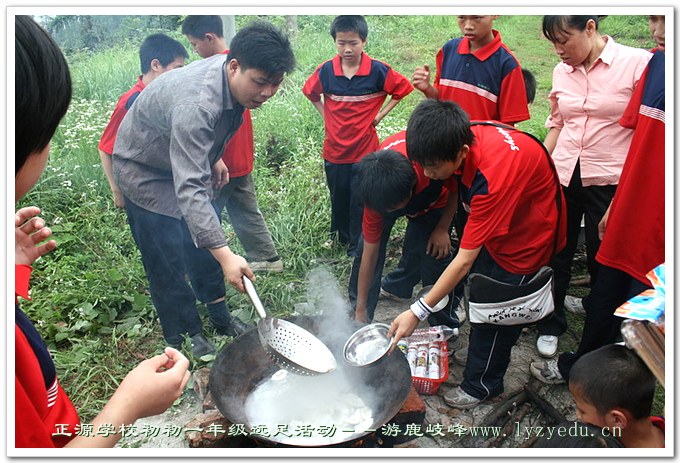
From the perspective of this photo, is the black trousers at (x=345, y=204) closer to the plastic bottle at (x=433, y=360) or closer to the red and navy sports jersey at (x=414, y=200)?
the red and navy sports jersey at (x=414, y=200)

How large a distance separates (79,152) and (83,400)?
6.22 feet

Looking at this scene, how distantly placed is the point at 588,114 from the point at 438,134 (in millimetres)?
1058

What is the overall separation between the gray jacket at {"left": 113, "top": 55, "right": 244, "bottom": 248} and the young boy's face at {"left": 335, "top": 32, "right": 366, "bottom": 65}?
122 cm

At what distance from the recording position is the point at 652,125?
6.13 feet

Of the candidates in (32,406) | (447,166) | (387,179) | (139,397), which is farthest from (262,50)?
(32,406)

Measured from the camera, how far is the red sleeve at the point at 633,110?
6.70 ft

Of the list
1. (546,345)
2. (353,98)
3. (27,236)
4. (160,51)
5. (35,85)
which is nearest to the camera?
(35,85)

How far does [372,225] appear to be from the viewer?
97.0 inches

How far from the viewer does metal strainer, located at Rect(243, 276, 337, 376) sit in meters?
1.94

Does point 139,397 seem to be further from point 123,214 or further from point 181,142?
point 123,214

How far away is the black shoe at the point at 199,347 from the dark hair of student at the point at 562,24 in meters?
2.46

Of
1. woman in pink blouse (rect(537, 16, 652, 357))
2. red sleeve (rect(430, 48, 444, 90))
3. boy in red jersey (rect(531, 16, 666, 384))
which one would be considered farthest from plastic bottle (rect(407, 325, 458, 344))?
red sleeve (rect(430, 48, 444, 90))
